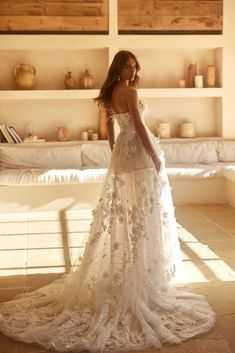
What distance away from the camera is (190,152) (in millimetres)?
6766

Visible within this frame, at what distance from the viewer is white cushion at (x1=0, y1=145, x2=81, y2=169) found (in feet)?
21.0

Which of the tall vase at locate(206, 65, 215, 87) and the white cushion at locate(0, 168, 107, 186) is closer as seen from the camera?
the white cushion at locate(0, 168, 107, 186)

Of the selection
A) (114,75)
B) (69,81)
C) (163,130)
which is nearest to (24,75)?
(69,81)

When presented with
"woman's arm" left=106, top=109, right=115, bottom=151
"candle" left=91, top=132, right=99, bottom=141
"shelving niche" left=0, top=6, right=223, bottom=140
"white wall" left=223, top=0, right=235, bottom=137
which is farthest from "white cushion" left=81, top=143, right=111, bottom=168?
"woman's arm" left=106, top=109, right=115, bottom=151

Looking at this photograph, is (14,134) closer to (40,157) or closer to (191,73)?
(40,157)

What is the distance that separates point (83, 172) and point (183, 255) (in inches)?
83.5

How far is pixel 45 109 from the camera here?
22.8 ft

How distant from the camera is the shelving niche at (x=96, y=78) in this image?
660 centimetres

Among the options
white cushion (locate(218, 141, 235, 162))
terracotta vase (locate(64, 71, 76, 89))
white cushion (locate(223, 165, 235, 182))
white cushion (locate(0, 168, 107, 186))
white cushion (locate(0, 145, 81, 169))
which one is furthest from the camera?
white cushion (locate(218, 141, 235, 162))

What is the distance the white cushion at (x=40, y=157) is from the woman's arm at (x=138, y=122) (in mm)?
3441

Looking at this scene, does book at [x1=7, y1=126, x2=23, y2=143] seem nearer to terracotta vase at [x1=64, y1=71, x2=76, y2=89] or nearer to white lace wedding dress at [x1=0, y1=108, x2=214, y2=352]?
terracotta vase at [x1=64, y1=71, x2=76, y2=89]

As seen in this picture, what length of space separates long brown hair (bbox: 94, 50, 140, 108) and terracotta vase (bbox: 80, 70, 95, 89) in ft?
11.4

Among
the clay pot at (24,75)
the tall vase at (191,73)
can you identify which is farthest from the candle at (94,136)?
the tall vase at (191,73)

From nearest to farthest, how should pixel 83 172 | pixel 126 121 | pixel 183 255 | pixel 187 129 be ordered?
pixel 126 121 < pixel 183 255 < pixel 83 172 < pixel 187 129
